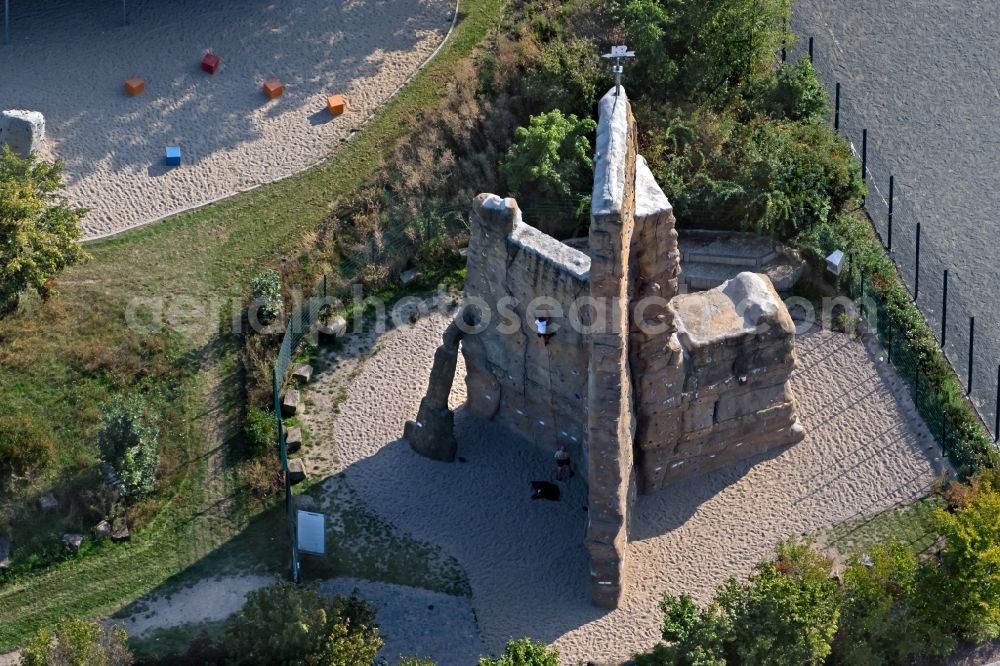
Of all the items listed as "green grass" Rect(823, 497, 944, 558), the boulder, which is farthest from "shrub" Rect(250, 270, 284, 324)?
"green grass" Rect(823, 497, 944, 558)

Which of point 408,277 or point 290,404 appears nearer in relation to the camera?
point 290,404

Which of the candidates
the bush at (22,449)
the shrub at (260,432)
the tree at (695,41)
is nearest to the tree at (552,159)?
the tree at (695,41)

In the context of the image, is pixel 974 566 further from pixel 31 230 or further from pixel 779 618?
pixel 31 230

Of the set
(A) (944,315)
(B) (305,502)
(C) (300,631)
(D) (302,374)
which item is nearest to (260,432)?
(D) (302,374)

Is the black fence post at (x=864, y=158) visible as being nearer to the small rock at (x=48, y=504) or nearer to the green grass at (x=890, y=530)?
the green grass at (x=890, y=530)

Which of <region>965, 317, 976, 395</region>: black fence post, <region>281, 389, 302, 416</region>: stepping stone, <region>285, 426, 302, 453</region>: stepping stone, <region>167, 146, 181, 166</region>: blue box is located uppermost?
<region>167, 146, 181, 166</region>: blue box

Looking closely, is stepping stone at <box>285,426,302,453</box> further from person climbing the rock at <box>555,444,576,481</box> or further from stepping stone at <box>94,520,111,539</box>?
person climbing the rock at <box>555,444,576,481</box>
